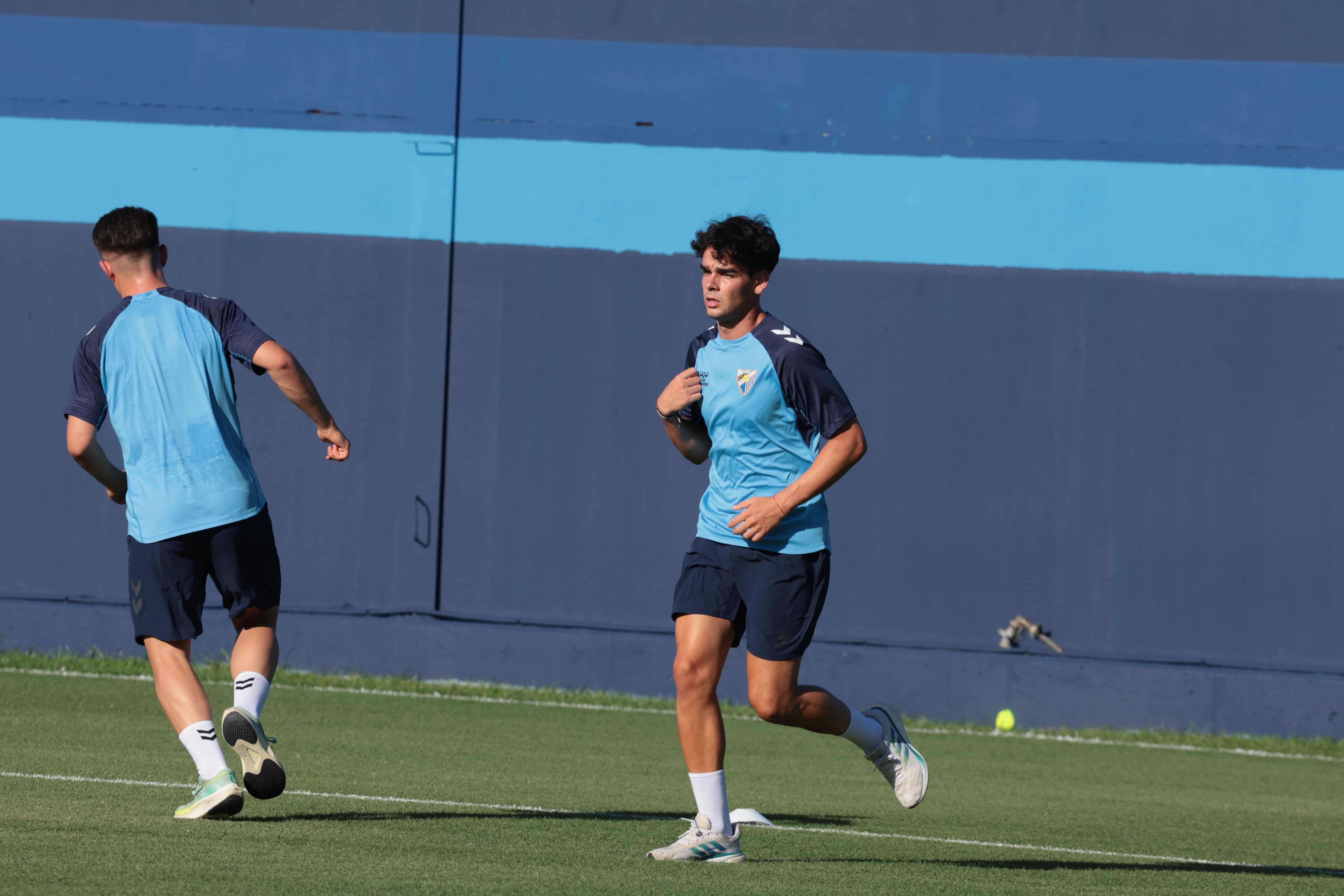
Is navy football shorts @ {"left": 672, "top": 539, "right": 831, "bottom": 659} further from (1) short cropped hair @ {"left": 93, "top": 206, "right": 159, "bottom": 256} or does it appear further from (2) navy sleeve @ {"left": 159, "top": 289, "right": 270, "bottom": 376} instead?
(1) short cropped hair @ {"left": 93, "top": 206, "right": 159, "bottom": 256}

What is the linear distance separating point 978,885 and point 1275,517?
733cm

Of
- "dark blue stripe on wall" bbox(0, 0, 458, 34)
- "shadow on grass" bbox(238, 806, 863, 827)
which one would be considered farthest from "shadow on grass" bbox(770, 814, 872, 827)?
"dark blue stripe on wall" bbox(0, 0, 458, 34)

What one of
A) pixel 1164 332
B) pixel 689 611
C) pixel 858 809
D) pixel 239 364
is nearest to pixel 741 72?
pixel 1164 332

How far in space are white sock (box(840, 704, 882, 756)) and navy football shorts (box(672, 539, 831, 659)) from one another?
46 centimetres

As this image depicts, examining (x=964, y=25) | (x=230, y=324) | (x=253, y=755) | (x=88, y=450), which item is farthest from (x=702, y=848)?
(x=964, y=25)

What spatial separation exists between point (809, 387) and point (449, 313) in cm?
738

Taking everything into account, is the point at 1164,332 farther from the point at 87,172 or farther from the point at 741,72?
the point at 87,172

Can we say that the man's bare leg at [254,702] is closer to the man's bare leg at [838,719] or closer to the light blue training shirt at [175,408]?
the light blue training shirt at [175,408]

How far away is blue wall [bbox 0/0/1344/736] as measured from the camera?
1193 cm

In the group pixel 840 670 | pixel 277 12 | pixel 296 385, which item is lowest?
pixel 840 670

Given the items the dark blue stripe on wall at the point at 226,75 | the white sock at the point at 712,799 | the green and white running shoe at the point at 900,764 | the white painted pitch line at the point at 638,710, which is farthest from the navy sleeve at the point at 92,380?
the dark blue stripe on wall at the point at 226,75

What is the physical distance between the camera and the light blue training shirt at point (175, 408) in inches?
232

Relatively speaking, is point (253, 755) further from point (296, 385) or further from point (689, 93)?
point (689, 93)

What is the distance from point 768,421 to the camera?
18.5 ft
